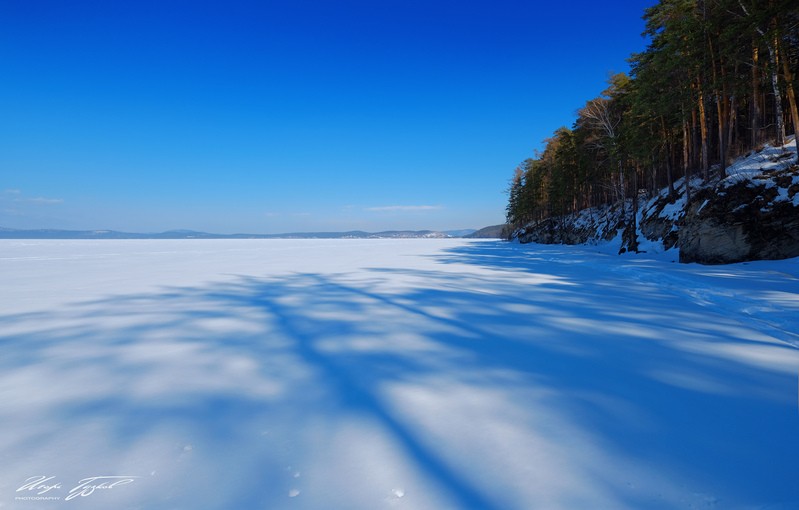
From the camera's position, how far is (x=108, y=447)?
1.69 meters

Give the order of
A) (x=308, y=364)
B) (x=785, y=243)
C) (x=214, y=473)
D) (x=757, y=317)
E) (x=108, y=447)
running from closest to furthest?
(x=214, y=473), (x=108, y=447), (x=308, y=364), (x=757, y=317), (x=785, y=243)

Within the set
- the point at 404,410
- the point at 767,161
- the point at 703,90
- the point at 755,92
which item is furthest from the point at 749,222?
the point at 404,410

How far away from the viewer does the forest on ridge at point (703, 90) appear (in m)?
10.8

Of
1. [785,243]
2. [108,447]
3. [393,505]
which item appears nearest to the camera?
[393,505]

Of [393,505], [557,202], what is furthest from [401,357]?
[557,202]

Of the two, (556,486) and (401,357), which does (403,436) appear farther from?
(401,357)

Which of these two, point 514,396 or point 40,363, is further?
point 40,363

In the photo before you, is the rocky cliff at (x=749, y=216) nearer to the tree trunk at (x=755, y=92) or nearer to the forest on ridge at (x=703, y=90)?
the forest on ridge at (x=703, y=90)

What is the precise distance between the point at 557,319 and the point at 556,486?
312 centimetres

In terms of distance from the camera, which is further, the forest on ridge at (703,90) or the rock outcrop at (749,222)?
the forest on ridge at (703,90)
